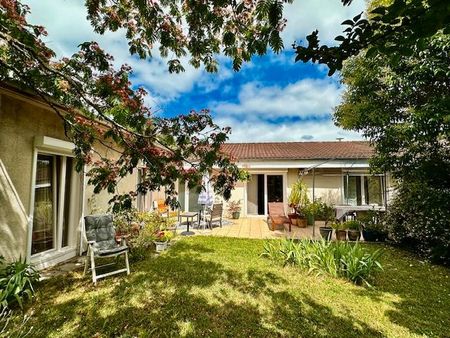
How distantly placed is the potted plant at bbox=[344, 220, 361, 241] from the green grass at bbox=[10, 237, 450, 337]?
297 centimetres

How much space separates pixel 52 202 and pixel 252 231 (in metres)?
8.18

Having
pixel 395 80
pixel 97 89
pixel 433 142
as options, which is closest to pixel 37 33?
pixel 97 89

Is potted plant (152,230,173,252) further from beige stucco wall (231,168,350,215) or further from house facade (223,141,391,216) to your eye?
beige stucco wall (231,168,350,215)

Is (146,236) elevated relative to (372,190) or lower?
lower

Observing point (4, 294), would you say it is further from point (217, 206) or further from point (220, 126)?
point (217, 206)

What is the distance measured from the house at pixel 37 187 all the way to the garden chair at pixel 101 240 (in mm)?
1217

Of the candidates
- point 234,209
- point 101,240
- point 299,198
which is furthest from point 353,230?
point 101,240

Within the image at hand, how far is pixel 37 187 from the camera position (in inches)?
250

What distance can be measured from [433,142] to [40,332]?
1082 cm

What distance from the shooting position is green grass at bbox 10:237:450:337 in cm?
400

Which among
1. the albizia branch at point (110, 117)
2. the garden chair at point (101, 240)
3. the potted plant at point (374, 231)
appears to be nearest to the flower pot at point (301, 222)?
the potted plant at point (374, 231)

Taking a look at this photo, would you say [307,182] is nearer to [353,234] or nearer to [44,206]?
[353,234]

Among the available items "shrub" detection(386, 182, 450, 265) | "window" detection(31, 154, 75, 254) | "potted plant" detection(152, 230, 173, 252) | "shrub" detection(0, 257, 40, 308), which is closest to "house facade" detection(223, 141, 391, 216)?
"shrub" detection(386, 182, 450, 265)

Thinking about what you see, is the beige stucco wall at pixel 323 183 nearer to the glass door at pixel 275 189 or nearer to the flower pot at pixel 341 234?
the glass door at pixel 275 189
